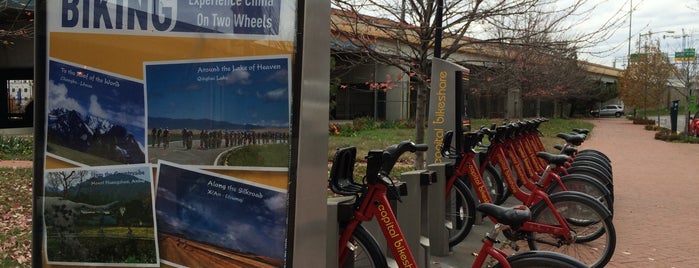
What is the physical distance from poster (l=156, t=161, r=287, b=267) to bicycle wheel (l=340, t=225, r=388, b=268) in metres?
1.01

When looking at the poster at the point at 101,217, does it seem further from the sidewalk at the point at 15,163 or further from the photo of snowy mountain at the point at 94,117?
the sidewalk at the point at 15,163

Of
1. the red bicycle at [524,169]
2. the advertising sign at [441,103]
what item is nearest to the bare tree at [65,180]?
the red bicycle at [524,169]

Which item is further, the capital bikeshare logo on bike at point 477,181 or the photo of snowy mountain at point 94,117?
the capital bikeshare logo on bike at point 477,181

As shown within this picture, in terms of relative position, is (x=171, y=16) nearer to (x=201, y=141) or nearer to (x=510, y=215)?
(x=201, y=141)

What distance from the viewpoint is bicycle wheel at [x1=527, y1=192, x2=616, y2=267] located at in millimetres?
4410

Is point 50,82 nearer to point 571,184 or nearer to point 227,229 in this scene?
point 227,229

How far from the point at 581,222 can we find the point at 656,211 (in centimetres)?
391

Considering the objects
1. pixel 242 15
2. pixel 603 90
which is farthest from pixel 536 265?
pixel 603 90

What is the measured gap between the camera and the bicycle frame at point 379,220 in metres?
3.06

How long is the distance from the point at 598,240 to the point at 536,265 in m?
2.29

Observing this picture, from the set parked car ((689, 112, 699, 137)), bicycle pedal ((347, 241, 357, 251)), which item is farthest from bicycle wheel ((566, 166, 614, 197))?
parked car ((689, 112, 699, 137))

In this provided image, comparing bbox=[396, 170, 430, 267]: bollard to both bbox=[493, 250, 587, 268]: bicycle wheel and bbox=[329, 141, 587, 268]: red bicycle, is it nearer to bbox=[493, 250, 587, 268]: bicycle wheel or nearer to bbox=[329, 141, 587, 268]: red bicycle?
bbox=[329, 141, 587, 268]: red bicycle

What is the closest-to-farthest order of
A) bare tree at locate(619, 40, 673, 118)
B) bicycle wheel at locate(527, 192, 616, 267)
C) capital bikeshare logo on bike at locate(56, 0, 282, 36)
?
1. capital bikeshare logo on bike at locate(56, 0, 282, 36)
2. bicycle wheel at locate(527, 192, 616, 267)
3. bare tree at locate(619, 40, 673, 118)

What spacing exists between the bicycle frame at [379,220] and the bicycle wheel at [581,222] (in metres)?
1.67
